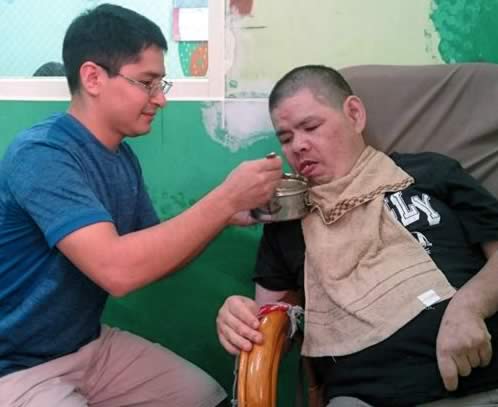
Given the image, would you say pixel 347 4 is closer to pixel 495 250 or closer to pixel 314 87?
pixel 314 87

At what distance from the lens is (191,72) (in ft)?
5.45

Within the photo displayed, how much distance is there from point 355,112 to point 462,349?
60cm

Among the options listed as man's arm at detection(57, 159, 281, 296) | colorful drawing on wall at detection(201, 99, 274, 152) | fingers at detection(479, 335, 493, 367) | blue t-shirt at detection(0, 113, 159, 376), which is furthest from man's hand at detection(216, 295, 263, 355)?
colorful drawing on wall at detection(201, 99, 274, 152)

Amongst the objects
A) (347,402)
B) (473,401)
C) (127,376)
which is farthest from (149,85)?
(473,401)

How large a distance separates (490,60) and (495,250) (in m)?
0.59

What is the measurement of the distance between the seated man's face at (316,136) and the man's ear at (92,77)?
1.28ft

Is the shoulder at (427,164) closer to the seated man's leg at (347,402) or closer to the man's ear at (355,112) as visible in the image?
the man's ear at (355,112)

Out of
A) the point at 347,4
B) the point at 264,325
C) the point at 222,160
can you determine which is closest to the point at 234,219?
the point at 264,325

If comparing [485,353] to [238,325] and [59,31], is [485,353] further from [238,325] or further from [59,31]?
[59,31]

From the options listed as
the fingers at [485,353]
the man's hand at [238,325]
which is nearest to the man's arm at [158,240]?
the man's hand at [238,325]

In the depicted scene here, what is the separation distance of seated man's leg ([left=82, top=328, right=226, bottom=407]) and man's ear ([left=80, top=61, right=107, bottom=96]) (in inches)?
22.0

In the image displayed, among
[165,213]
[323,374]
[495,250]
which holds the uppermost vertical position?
[495,250]

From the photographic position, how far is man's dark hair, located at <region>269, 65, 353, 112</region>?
1332mm

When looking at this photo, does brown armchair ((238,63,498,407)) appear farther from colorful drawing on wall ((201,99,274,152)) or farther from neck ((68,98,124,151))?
neck ((68,98,124,151))
